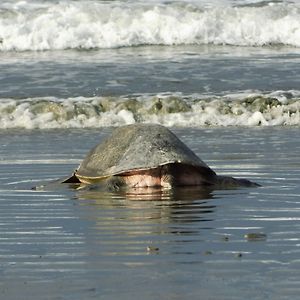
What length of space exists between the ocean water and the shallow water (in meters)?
0.01

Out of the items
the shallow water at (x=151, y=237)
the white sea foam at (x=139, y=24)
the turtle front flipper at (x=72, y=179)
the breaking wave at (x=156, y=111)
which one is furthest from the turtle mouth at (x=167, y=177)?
the white sea foam at (x=139, y=24)

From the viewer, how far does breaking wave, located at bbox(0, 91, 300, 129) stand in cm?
1240

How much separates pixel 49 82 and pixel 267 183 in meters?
7.13

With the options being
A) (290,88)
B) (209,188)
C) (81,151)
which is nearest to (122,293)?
(209,188)

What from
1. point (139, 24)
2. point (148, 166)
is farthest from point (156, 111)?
point (139, 24)

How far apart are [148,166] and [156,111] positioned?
532 cm

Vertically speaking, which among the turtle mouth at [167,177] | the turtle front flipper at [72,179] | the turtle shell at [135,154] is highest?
the turtle shell at [135,154]

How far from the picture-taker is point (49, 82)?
14648mm

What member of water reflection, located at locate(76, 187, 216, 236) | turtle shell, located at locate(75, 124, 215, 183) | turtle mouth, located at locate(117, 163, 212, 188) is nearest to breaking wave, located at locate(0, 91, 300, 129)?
turtle shell, located at locate(75, 124, 215, 183)

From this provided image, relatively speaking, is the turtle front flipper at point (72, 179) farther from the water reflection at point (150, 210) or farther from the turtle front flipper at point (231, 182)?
the turtle front flipper at point (231, 182)

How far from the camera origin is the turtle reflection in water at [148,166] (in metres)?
7.76

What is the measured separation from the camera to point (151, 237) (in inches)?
226

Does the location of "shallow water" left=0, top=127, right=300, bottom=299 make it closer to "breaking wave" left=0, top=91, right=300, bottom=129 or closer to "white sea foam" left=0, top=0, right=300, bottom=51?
"breaking wave" left=0, top=91, right=300, bottom=129

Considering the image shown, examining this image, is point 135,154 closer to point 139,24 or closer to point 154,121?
point 154,121
